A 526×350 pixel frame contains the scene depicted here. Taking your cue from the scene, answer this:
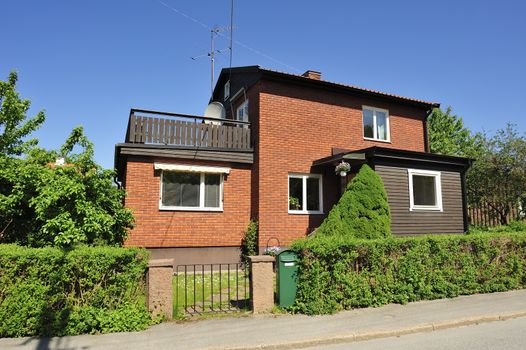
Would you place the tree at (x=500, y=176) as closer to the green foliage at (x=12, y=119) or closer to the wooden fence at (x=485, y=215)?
the wooden fence at (x=485, y=215)

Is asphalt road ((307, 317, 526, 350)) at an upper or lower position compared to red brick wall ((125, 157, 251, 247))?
lower

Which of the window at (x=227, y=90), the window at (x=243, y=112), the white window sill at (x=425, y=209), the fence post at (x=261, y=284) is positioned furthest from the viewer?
the window at (x=227, y=90)

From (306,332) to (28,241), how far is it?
6.53 meters

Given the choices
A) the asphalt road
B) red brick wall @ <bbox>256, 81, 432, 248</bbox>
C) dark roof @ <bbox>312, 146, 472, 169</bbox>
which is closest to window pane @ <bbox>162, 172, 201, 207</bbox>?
red brick wall @ <bbox>256, 81, 432, 248</bbox>

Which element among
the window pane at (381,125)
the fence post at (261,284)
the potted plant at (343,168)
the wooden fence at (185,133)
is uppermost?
the window pane at (381,125)

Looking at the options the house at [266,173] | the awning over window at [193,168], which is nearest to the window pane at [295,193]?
the house at [266,173]

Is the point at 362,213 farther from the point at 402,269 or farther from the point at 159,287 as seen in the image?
the point at 159,287

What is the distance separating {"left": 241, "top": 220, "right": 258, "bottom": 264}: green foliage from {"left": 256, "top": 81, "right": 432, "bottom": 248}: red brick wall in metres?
0.26

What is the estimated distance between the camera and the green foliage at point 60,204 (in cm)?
828

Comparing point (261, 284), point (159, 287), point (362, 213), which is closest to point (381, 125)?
point (362, 213)

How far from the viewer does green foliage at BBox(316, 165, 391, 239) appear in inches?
452

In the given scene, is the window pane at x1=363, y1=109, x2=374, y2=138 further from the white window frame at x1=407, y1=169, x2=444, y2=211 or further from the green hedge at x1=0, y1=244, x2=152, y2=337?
the green hedge at x1=0, y1=244, x2=152, y2=337

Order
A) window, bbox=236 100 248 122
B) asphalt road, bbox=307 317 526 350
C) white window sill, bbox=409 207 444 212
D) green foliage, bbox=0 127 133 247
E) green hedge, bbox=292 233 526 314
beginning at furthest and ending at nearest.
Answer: window, bbox=236 100 248 122
white window sill, bbox=409 207 444 212
green foliage, bbox=0 127 133 247
green hedge, bbox=292 233 526 314
asphalt road, bbox=307 317 526 350

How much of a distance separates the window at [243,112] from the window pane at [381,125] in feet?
18.7
